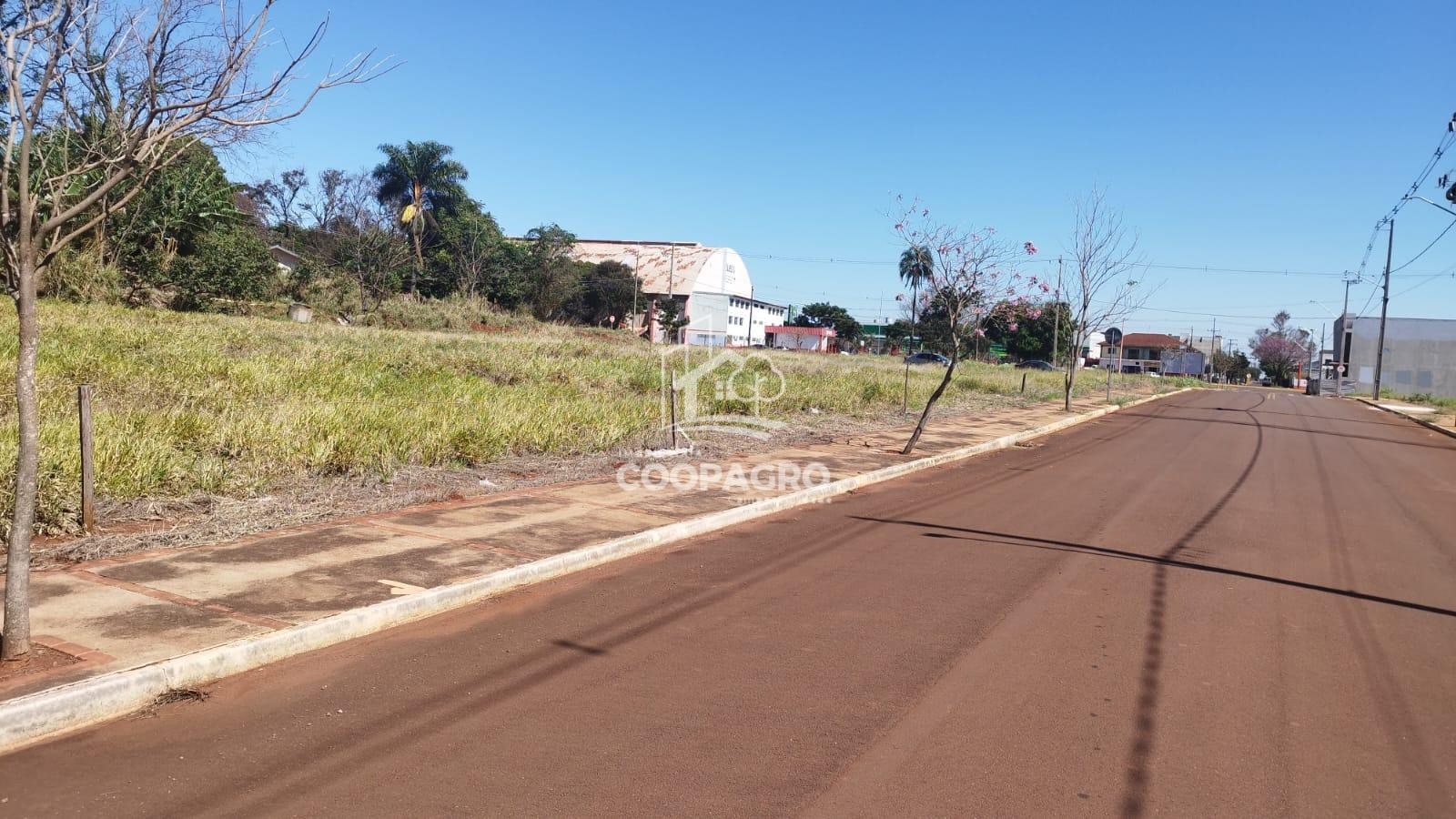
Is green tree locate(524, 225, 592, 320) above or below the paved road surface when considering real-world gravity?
above

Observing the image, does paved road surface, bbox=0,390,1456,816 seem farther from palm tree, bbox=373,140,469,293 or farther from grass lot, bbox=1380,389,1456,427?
palm tree, bbox=373,140,469,293

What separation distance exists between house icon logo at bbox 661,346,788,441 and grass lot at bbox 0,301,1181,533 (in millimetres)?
292

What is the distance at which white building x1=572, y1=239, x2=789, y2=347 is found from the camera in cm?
7381

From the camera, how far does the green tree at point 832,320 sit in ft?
338

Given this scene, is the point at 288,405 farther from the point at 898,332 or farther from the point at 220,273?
the point at 898,332

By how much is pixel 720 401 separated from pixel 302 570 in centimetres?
1181

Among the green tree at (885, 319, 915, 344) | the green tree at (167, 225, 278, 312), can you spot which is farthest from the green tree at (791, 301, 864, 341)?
the green tree at (167, 225, 278, 312)

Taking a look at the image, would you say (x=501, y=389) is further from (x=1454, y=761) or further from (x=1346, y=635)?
(x=1454, y=761)

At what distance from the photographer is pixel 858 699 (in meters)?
4.92

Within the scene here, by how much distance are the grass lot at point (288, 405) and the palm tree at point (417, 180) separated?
114ft

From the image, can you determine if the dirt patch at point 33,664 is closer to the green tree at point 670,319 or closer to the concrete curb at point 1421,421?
the concrete curb at point 1421,421

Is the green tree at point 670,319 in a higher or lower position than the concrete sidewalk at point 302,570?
higher

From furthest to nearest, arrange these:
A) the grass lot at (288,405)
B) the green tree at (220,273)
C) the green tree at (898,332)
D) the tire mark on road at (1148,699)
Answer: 1. the green tree at (898,332)
2. the green tree at (220,273)
3. the grass lot at (288,405)
4. the tire mark on road at (1148,699)

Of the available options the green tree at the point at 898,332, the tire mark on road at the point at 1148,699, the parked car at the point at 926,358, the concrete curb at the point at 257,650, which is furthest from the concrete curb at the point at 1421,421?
the green tree at the point at 898,332
